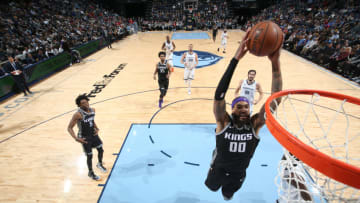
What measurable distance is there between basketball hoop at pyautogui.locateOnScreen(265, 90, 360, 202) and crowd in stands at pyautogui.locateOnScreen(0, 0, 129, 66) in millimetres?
9298

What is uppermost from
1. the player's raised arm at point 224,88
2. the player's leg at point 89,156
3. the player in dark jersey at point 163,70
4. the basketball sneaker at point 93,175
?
the player's raised arm at point 224,88

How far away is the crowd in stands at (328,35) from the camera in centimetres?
944

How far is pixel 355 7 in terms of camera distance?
596 inches

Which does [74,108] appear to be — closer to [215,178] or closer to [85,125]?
[85,125]

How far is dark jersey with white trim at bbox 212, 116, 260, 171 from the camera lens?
84.7 inches

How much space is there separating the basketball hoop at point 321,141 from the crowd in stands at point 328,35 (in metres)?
4.09

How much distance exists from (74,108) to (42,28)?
1241 centimetres

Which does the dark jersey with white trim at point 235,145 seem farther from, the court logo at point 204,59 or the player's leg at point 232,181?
the court logo at point 204,59

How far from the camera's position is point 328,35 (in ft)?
41.5

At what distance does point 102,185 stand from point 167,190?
1.25 meters

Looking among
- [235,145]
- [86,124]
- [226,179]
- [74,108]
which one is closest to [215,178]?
[226,179]

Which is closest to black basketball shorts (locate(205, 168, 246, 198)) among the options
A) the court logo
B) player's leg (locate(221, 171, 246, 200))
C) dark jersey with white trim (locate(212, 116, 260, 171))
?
player's leg (locate(221, 171, 246, 200))

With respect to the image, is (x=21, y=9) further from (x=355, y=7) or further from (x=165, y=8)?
(x=355, y=7)

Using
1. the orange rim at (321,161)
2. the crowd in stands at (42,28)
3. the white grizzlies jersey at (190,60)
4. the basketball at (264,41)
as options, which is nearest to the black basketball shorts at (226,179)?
the orange rim at (321,161)
